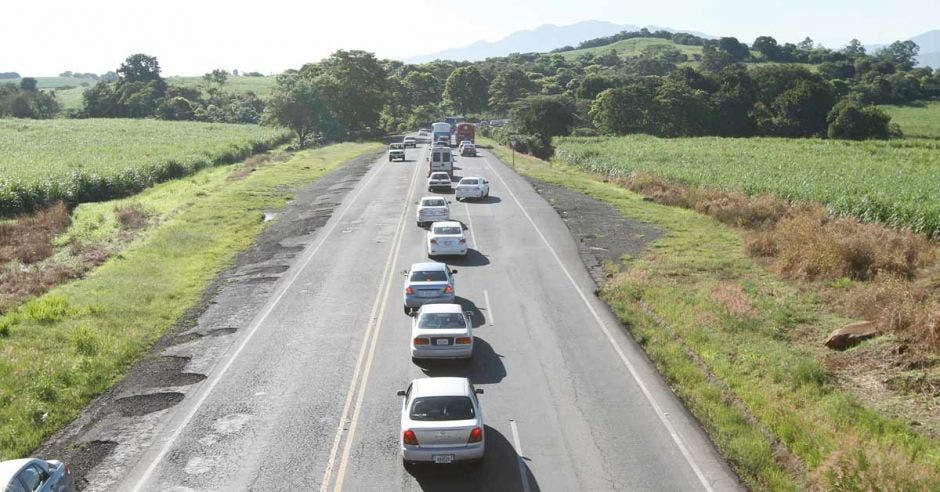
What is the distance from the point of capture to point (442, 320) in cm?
1872

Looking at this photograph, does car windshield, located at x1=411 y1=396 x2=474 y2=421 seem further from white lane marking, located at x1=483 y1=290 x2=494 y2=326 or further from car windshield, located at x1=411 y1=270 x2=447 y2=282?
car windshield, located at x1=411 y1=270 x2=447 y2=282

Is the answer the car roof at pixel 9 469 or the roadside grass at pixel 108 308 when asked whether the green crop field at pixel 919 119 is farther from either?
the car roof at pixel 9 469

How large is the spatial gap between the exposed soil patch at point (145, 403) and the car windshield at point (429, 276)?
8481 mm

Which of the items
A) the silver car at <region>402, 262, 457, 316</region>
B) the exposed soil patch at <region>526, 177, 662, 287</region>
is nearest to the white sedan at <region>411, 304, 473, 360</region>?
the silver car at <region>402, 262, 457, 316</region>

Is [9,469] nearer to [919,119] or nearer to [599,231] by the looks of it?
[599,231]

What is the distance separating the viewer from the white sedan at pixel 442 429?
505 inches

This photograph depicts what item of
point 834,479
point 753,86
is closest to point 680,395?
point 834,479

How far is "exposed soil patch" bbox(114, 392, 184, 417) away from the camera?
1638cm

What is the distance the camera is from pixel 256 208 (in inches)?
1721

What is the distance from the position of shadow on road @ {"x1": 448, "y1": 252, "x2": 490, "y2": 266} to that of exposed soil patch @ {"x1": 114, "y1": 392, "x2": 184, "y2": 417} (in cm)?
1486

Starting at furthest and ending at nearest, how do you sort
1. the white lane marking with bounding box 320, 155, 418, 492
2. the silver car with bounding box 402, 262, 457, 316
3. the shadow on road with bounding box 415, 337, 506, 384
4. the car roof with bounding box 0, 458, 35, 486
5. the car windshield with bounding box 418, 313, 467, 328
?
the silver car with bounding box 402, 262, 457, 316 < the car windshield with bounding box 418, 313, 467, 328 < the shadow on road with bounding box 415, 337, 506, 384 < the white lane marking with bounding box 320, 155, 418, 492 < the car roof with bounding box 0, 458, 35, 486

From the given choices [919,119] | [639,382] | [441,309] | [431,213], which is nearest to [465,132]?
[431,213]

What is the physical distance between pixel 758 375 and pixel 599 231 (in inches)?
769

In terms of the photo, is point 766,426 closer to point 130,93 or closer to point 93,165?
point 93,165
